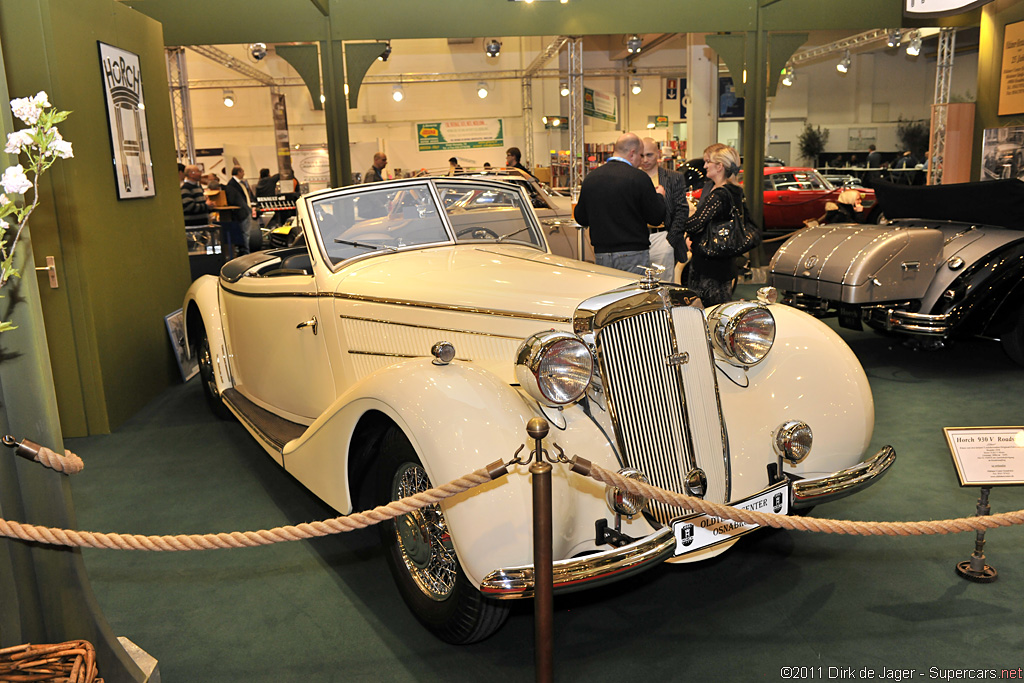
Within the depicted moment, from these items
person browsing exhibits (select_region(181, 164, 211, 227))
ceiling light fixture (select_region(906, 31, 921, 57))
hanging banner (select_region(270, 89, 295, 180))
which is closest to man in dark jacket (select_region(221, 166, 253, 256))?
person browsing exhibits (select_region(181, 164, 211, 227))

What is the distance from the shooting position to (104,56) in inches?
207

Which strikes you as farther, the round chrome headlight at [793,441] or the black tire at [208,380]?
the black tire at [208,380]

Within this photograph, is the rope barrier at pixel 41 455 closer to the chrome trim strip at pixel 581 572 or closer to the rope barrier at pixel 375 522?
the rope barrier at pixel 375 522

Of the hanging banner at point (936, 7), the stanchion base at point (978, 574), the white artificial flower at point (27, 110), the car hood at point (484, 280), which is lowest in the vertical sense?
the stanchion base at point (978, 574)

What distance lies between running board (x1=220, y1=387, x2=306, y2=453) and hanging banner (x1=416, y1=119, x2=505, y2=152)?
56.9ft

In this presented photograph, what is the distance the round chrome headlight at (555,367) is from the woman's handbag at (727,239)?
301cm

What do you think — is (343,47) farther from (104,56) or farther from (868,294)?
(868,294)

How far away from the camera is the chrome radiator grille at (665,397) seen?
2.64m

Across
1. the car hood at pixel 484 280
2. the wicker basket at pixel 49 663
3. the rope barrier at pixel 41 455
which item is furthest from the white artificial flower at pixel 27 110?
the car hood at pixel 484 280

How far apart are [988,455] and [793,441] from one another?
0.74m

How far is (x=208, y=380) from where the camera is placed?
5.46 m

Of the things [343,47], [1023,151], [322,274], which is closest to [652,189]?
[322,274]

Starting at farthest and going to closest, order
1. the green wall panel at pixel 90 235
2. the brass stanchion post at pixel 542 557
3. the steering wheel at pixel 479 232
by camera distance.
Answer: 1. the green wall panel at pixel 90 235
2. the steering wheel at pixel 479 232
3. the brass stanchion post at pixel 542 557

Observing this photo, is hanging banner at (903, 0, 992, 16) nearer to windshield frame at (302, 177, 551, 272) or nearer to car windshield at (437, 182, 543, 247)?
car windshield at (437, 182, 543, 247)
